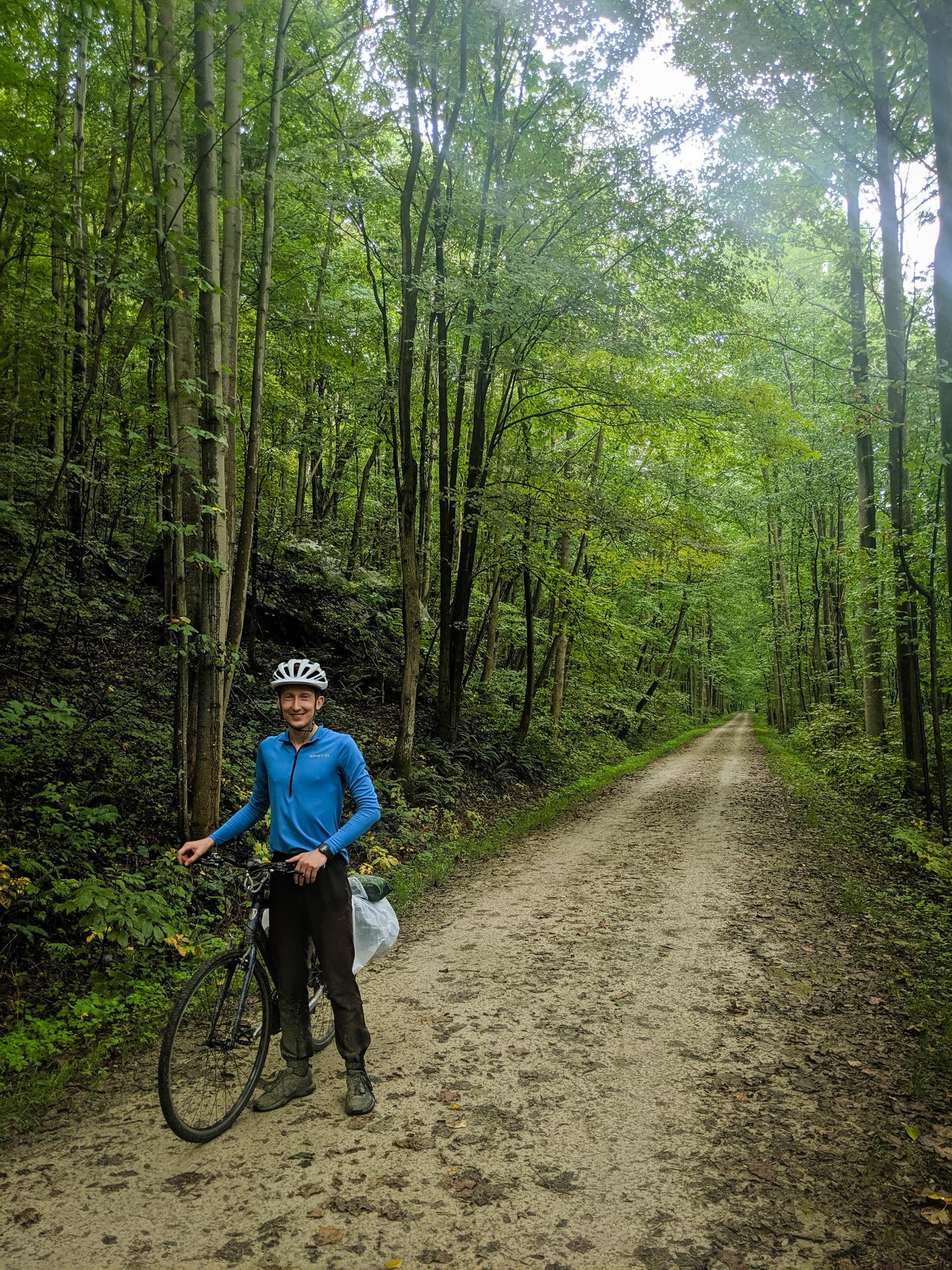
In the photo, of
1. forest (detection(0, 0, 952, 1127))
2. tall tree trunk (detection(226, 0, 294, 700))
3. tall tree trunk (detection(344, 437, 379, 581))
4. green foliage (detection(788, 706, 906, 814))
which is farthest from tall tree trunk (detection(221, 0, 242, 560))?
green foliage (detection(788, 706, 906, 814))

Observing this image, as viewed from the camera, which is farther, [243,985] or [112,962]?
[112,962]

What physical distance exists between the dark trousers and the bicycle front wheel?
149 millimetres

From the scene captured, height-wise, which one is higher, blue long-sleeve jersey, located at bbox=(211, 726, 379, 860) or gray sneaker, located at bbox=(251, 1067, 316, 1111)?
blue long-sleeve jersey, located at bbox=(211, 726, 379, 860)

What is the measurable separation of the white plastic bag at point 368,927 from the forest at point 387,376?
1.71 m

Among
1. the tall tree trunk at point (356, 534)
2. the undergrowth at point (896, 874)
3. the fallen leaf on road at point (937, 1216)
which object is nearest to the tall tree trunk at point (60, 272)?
the tall tree trunk at point (356, 534)

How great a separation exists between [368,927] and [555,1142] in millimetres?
1390

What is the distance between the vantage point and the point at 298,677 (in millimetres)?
3742

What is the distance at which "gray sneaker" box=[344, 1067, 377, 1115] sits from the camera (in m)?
3.67

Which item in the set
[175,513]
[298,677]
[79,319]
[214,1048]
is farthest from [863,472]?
[214,1048]

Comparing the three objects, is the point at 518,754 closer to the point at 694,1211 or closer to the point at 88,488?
the point at 88,488

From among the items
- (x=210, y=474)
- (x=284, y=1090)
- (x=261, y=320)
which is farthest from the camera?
(x=261, y=320)

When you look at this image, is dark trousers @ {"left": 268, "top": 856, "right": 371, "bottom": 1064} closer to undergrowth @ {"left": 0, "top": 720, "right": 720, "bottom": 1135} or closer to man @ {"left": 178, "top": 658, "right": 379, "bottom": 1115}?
man @ {"left": 178, "top": 658, "right": 379, "bottom": 1115}

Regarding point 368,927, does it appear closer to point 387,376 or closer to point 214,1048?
point 214,1048

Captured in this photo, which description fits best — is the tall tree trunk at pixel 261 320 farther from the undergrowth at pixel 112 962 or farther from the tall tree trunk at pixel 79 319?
the undergrowth at pixel 112 962
